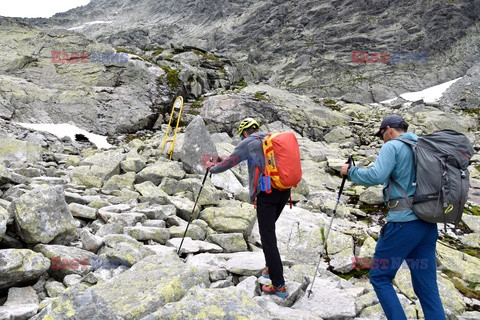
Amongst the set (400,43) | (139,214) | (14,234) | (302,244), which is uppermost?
(400,43)

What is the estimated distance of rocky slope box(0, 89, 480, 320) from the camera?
171 inches

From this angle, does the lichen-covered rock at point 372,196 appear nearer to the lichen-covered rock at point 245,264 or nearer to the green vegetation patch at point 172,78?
the lichen-covered rock at point 245,264

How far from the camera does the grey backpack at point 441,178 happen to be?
4145 millimetres

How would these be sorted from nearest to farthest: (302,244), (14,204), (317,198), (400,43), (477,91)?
(14,204) → (302,244) → (317,198) → (477,91) → (400,43)

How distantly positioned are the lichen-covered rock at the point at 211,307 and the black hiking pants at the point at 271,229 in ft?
4.29

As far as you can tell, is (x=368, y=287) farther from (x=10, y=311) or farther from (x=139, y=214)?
(x=10, y=311)

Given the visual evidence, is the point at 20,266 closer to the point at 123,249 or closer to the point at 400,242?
the point at 123,249

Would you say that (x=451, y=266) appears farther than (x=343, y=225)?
No

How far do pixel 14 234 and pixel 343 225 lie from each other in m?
9.95

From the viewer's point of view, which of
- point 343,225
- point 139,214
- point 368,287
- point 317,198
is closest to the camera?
point 368,287

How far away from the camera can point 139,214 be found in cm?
818

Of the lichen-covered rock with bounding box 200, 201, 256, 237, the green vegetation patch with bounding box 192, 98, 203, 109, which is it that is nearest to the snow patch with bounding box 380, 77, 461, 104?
the green vegetation patch with bounding box 192, 98, 203, 109

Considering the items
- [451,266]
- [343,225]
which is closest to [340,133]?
[343,225]

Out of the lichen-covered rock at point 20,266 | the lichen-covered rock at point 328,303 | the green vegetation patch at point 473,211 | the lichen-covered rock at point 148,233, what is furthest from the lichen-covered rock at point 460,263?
the lichen-covered rock at point 20,266
